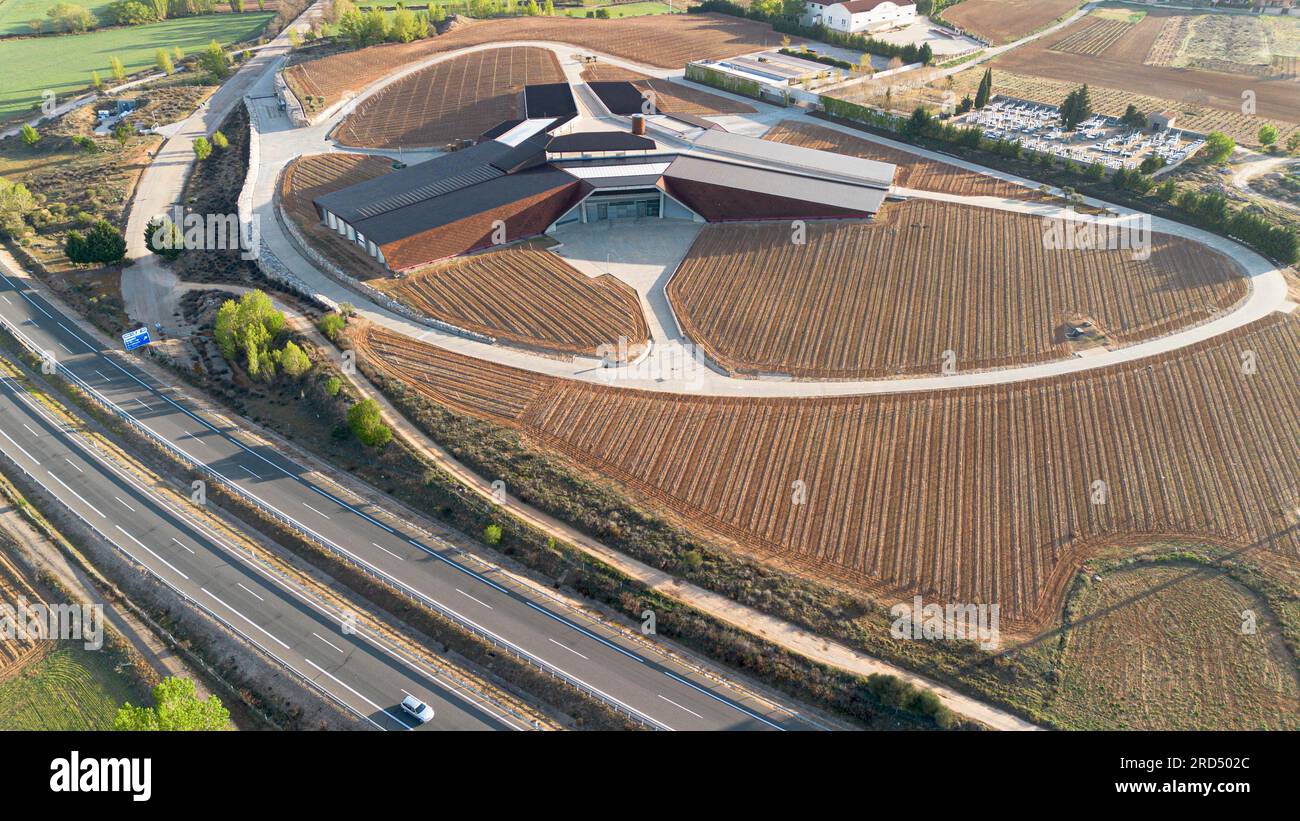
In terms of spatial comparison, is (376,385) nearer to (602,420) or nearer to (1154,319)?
(602,420)

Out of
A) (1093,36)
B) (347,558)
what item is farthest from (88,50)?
(1093,36)

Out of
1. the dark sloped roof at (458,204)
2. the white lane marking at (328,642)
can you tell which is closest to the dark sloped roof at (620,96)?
the dark sloped roof at (458,204)

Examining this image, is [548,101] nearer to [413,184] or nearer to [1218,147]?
[413,184]

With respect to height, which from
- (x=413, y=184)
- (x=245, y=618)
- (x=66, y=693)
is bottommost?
(x=66, y=693)

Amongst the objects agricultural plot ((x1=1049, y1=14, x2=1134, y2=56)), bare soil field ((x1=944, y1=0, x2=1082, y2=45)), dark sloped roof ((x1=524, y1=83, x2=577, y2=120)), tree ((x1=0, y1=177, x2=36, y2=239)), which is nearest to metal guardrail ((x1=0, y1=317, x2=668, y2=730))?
tree ((x1=0, y1=177, x2=36, y2=239))

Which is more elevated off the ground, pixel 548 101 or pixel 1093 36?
pixel 1093 36
